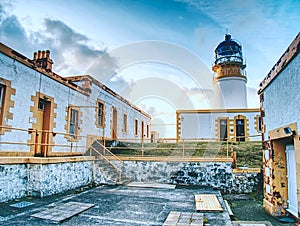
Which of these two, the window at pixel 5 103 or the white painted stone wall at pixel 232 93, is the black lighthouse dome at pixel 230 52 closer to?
the white painted stone wall at pixel 232 93

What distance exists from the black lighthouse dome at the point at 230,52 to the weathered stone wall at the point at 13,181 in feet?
57.8

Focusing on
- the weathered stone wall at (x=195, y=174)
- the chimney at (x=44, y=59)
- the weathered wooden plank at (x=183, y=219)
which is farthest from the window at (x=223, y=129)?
the chimney at (x=44, y=59)

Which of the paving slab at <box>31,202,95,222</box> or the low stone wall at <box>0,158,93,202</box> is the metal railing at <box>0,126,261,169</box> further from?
the paving slab at <box>31,202,95,222</box>

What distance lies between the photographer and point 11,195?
6020 millimetres

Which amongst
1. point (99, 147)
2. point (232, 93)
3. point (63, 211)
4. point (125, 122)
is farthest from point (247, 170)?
point (232, 93)

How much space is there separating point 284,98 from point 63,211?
570 centimetres

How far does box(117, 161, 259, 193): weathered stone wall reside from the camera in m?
8.53

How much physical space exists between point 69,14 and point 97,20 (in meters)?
1.40

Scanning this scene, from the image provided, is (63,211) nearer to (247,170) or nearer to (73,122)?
(73,122)

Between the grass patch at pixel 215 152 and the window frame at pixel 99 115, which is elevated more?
the window frame at pixel 99 115

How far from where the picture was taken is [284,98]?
16.6 feet

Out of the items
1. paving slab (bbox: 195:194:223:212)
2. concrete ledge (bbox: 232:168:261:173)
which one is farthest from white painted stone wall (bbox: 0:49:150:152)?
concrete ledge (bbox: 232:168:261:173)

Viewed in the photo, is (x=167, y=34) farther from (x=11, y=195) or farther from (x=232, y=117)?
(x=11, y=195)

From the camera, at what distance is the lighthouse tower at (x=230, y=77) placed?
19109mm
